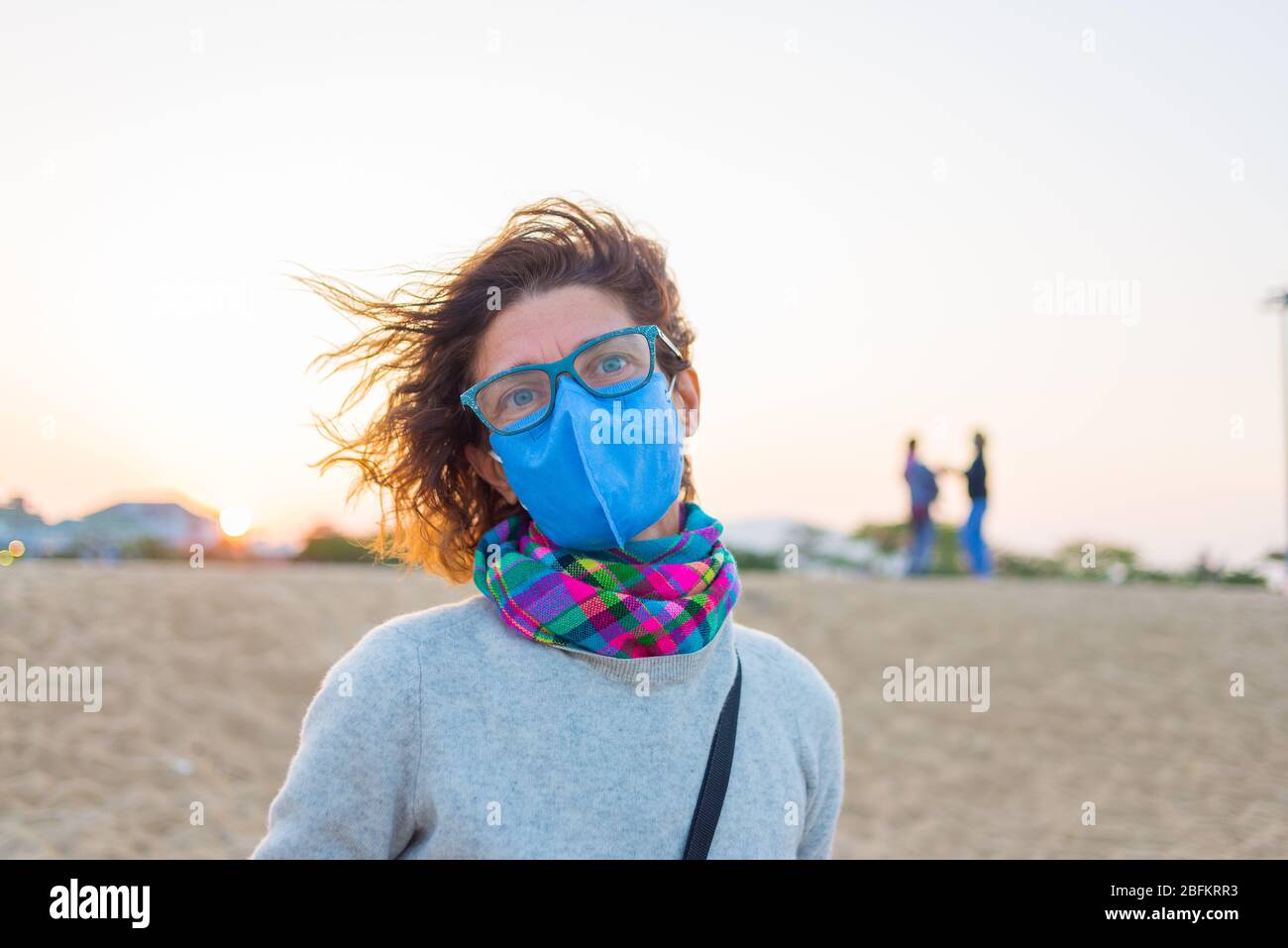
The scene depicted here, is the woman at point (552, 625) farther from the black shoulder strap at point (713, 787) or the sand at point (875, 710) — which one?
the sand at point (875, 710)

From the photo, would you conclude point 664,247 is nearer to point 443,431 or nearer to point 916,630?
point 443,431

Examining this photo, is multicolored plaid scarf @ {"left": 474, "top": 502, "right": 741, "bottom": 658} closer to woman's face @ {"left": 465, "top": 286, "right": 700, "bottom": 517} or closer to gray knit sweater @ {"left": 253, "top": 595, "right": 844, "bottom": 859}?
gray knit sweater @ {"left": 253, "top": 595, "right": 844, "bottom": 859}

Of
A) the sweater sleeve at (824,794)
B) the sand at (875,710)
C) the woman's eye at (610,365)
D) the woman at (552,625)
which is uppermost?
A: the woman's eye at (610,365)

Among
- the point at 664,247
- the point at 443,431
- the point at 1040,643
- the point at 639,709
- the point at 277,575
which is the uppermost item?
the point at 664,247

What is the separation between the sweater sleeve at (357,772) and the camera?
5.49 ft

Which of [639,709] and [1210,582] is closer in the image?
[639,709]

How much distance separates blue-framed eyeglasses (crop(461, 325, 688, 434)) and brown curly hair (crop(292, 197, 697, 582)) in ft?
0.36

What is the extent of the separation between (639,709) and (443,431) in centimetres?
73

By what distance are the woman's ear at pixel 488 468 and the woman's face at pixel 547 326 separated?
0.18 meters

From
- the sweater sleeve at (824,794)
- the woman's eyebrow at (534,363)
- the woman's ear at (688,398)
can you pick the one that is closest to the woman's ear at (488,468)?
the woman's eyebrow at (534,363)

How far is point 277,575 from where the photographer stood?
36.4 feet
